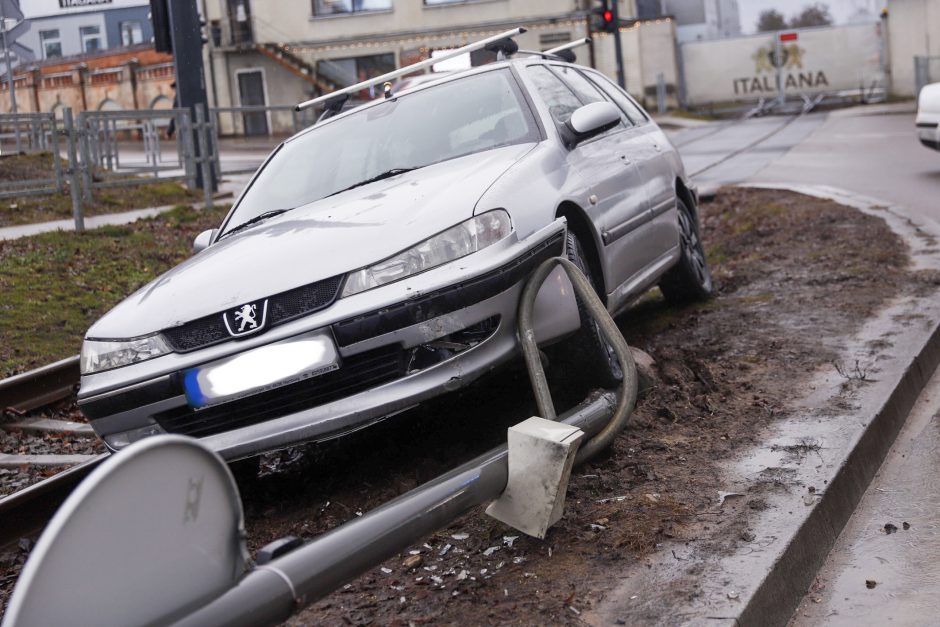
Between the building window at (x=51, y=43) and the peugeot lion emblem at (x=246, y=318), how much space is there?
20386mm

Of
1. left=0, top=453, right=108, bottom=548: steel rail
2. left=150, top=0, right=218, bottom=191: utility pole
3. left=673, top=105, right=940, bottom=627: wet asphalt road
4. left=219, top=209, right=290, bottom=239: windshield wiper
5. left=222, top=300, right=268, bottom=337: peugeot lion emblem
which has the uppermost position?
left=150, top=0, right=218, bottom=191: utility pole

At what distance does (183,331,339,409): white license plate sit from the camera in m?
3.73

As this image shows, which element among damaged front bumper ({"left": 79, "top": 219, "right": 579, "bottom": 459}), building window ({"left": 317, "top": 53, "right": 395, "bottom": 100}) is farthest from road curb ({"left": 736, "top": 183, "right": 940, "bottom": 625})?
building window ({"left": 317, "top": 53, "right": 395, "bottom": 100})

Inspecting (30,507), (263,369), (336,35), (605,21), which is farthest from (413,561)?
(336,35)

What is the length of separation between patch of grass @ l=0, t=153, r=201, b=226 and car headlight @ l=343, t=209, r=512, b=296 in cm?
1005

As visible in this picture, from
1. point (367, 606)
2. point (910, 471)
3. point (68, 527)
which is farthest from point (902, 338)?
point (68, 527)

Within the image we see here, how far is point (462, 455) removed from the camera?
14.2ft

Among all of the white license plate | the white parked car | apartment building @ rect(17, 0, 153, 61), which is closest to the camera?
the white license plate

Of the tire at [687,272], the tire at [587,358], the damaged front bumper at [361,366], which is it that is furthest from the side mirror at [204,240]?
the tire at [687,272]

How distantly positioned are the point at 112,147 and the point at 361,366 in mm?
12458

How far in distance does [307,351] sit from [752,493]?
146cm

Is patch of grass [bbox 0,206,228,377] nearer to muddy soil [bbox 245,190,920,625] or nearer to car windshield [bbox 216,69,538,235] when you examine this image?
car windshield [bbox 216,69,538,235]

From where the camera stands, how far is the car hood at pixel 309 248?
3877 millimetres

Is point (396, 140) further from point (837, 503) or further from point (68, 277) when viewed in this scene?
point (68, 277)
